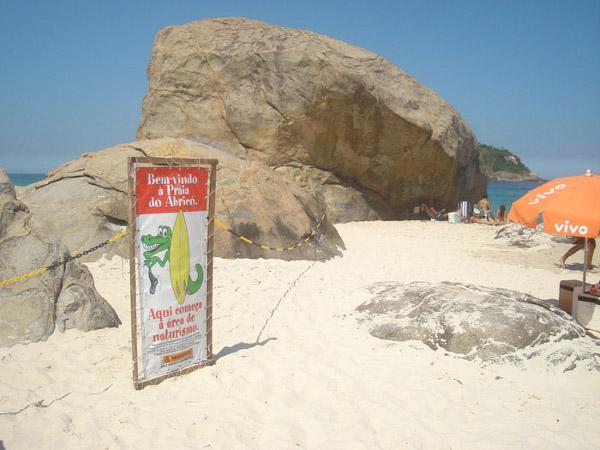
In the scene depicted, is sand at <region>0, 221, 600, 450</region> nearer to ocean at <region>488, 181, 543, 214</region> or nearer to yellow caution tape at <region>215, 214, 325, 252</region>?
yellow caution tape at <region>215, 214, 325, 252</region>

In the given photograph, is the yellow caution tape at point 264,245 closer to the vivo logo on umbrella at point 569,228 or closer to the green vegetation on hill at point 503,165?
the vivo logo on umbrella at point 569,228

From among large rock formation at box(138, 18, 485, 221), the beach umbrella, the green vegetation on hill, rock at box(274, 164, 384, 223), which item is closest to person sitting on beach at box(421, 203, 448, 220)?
large rock formation at box(138, 18, 485, 221)

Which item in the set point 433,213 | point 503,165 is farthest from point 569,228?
point 503,165

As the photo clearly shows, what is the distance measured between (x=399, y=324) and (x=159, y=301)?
236 centimetres

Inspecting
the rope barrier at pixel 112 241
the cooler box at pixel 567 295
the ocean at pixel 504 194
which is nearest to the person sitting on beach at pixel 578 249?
the cooler box at pixel 567 295

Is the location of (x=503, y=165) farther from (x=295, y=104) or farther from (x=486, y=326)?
(x=486, y=326)

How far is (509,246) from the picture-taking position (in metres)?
12.3

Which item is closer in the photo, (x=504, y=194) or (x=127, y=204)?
(x=127, y=204)

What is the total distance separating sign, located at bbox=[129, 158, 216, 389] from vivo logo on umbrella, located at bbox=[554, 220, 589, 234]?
3.33 m

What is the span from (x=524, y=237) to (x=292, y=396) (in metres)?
9.97

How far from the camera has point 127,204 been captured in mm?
8336

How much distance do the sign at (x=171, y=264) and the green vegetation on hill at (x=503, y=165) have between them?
11639cm

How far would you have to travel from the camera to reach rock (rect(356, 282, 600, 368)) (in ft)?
14.9

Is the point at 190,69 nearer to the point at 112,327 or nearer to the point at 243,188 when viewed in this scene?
the point at 243,188
